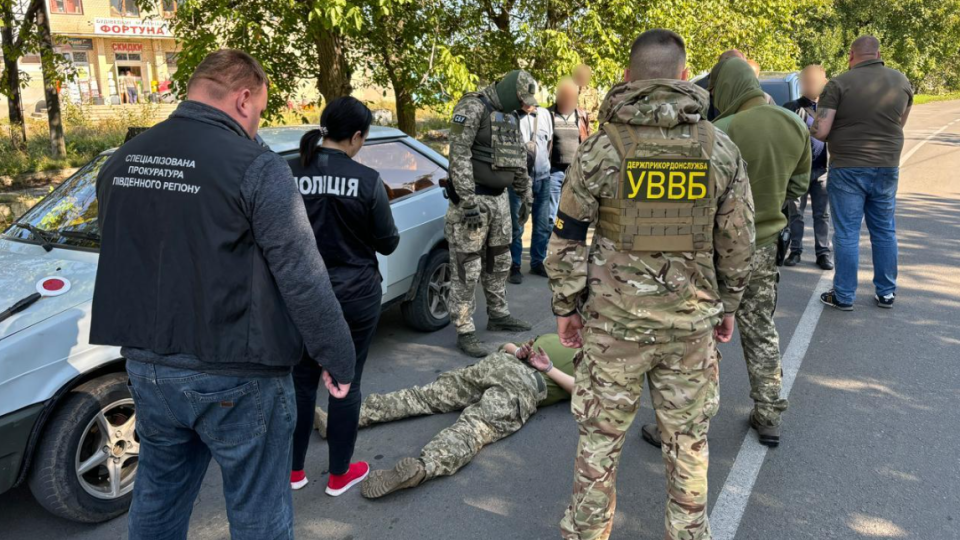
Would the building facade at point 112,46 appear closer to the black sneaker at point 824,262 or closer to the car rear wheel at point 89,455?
the black sneaker at point 824,262

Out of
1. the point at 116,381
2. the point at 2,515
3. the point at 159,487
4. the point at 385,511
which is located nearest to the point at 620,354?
the point at 385,511

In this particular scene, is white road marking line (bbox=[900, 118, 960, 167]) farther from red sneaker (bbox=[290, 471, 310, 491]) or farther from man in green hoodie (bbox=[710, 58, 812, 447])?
red sneaker (bbox=[290, 471, 310, 491])

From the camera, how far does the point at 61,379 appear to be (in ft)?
9.16

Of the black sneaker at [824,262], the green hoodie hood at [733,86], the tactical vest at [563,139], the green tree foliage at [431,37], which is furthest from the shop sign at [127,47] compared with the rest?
the green hoodie hood at [733,86]

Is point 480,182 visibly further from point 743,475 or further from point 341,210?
point 743,475

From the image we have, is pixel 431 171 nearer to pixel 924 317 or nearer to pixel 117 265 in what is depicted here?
pixel 117 265

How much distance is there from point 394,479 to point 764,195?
7.69 feet

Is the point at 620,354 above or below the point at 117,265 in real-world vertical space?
below

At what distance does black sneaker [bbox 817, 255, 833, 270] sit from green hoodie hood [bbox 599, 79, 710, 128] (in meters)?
5.27

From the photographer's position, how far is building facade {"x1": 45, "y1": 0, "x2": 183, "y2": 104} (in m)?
39.5

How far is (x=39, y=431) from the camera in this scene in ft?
8.93

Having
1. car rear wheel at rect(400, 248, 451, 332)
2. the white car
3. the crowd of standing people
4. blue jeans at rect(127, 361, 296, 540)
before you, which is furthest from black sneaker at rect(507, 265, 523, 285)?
blue jeans at rect(127, 361, 296, 540)

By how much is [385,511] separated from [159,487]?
1.19 meters

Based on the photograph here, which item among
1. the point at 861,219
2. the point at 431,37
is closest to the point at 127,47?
the point at 431,37
